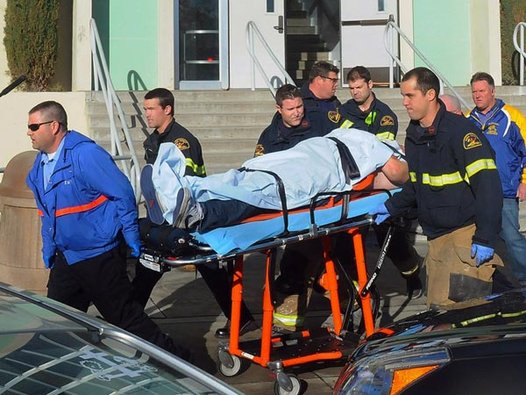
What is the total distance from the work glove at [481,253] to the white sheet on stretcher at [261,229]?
2.64 ft

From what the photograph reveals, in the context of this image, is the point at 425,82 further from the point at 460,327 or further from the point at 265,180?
the point at 460,327

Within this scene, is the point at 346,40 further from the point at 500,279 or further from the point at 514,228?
the point at 500,279

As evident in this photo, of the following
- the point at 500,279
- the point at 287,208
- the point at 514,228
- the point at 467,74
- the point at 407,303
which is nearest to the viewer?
the point at 287,208

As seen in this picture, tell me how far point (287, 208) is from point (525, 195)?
106 inches

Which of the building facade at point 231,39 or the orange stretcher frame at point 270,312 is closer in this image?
the orange stretcher frame at point 270,312

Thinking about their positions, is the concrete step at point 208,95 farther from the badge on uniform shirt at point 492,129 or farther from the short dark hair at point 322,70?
the badge on uniform shirt at point 492,129

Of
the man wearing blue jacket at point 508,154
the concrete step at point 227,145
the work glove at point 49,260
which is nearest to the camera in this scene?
the work glove at point 49,260

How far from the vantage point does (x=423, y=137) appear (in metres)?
5.19

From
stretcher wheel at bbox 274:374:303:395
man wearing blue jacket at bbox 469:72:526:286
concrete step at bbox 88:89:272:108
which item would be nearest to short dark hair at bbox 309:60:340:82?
man wearing blue jacket at bbox 469:72:526:286

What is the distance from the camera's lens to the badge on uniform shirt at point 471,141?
4977 mm

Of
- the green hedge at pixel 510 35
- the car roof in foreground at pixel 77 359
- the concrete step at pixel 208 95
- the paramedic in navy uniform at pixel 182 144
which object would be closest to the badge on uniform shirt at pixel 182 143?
the paramedic in navy uniform at pixel 182 144

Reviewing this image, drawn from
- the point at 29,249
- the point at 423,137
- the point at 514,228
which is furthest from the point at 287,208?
the point at 29,249

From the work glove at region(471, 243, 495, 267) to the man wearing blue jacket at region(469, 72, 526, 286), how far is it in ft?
6.60

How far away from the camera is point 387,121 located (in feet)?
23.1
